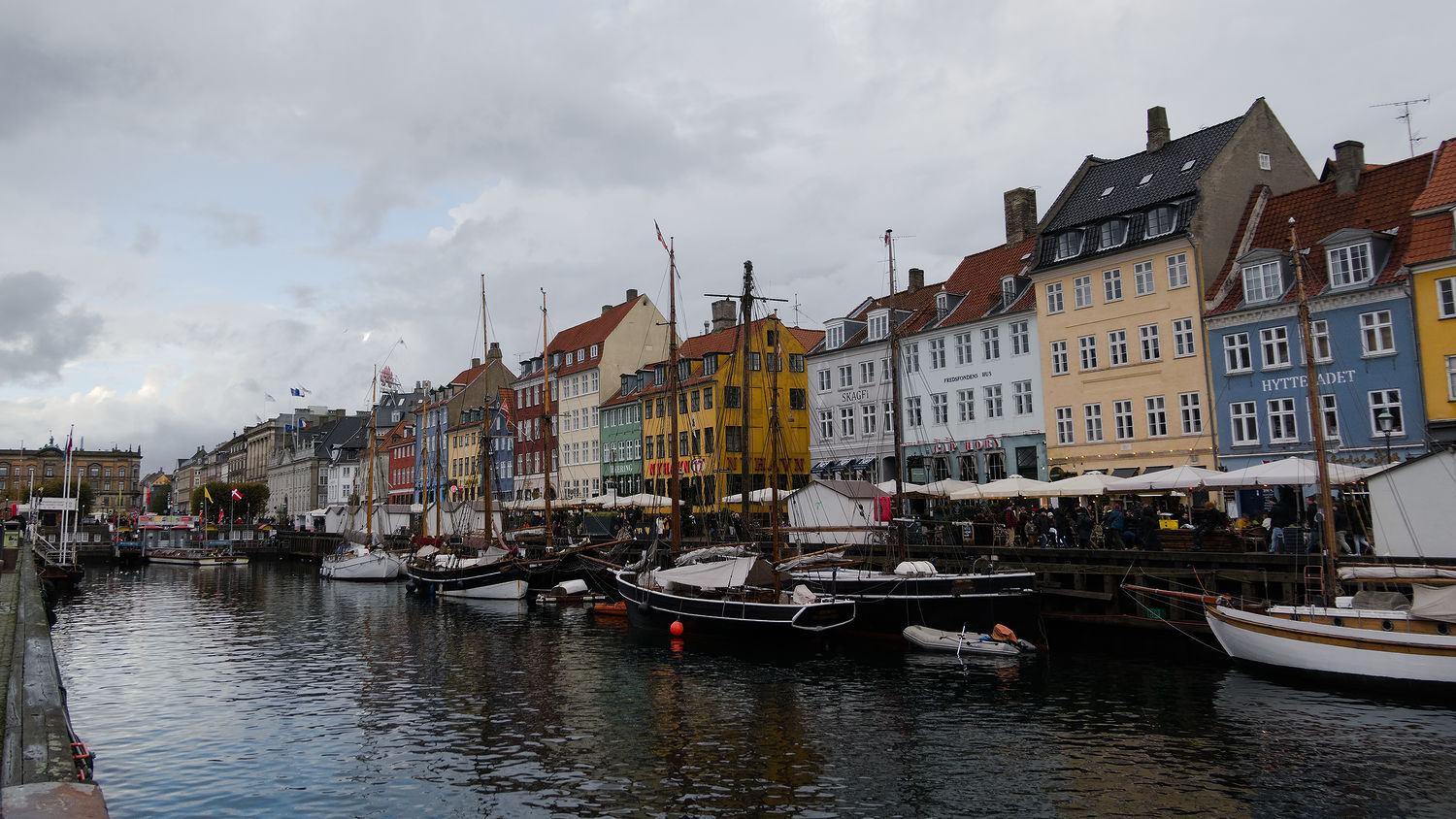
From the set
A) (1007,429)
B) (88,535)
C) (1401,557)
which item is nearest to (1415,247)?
(1401,557)

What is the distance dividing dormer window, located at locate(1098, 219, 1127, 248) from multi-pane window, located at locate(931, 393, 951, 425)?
1171 centimetres

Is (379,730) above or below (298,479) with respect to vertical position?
below

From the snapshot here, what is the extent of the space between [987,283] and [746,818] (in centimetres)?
4443

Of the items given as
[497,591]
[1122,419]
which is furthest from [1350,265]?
[497,591]

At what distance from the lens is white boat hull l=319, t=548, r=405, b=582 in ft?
234

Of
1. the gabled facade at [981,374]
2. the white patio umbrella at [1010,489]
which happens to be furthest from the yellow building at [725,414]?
the white patio umbrella at [1010,489]

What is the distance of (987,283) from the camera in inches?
2164

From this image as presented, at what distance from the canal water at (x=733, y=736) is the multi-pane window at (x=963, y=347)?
24713mm

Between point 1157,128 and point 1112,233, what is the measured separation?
6.69 metres

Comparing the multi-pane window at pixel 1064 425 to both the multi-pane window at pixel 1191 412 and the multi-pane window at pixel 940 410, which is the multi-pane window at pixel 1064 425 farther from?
the multi-pane window at pixel 940 410

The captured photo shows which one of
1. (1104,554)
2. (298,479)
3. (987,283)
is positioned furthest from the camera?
(298,479)

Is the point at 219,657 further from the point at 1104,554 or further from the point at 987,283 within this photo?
the point at 987,283

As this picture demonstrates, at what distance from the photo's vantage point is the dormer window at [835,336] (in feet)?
202

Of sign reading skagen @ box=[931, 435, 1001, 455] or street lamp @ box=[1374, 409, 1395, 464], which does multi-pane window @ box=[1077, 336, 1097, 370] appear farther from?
street lamp @ box=[1374, 409, 1395, 464]
